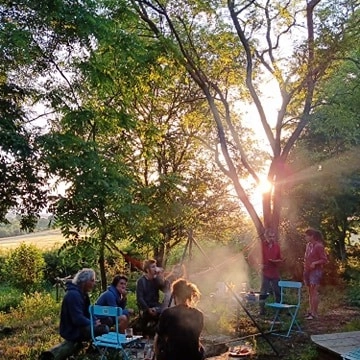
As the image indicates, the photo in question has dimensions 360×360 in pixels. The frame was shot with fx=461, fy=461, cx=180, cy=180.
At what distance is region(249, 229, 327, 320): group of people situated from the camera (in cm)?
772

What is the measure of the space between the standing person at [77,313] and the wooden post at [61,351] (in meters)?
0.18

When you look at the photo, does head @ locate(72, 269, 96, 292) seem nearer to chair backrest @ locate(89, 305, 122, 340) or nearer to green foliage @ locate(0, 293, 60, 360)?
chair backrest @ locate(89, 305, 122, 340)

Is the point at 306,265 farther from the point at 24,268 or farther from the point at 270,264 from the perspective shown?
the point at 24,268

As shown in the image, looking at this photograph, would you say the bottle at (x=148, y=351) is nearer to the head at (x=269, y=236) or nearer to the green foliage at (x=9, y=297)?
the head at (x=269, y=236)

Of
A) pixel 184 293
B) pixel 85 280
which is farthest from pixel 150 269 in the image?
pixel 184 293

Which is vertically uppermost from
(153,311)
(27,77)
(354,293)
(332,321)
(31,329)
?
(27,77)

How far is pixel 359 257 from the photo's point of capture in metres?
14.8

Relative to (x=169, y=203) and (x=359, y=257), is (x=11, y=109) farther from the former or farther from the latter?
(x=359, y=257)

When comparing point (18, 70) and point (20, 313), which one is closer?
point (18, 70)

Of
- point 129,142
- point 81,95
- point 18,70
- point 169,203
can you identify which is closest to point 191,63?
point 129,142

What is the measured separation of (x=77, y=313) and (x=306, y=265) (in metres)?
4.14

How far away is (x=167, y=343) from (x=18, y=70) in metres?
3.55

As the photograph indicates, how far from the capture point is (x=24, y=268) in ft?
53.4

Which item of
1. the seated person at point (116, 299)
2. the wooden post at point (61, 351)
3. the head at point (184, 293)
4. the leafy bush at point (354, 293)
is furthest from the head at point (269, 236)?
the head at point (184, 293)
